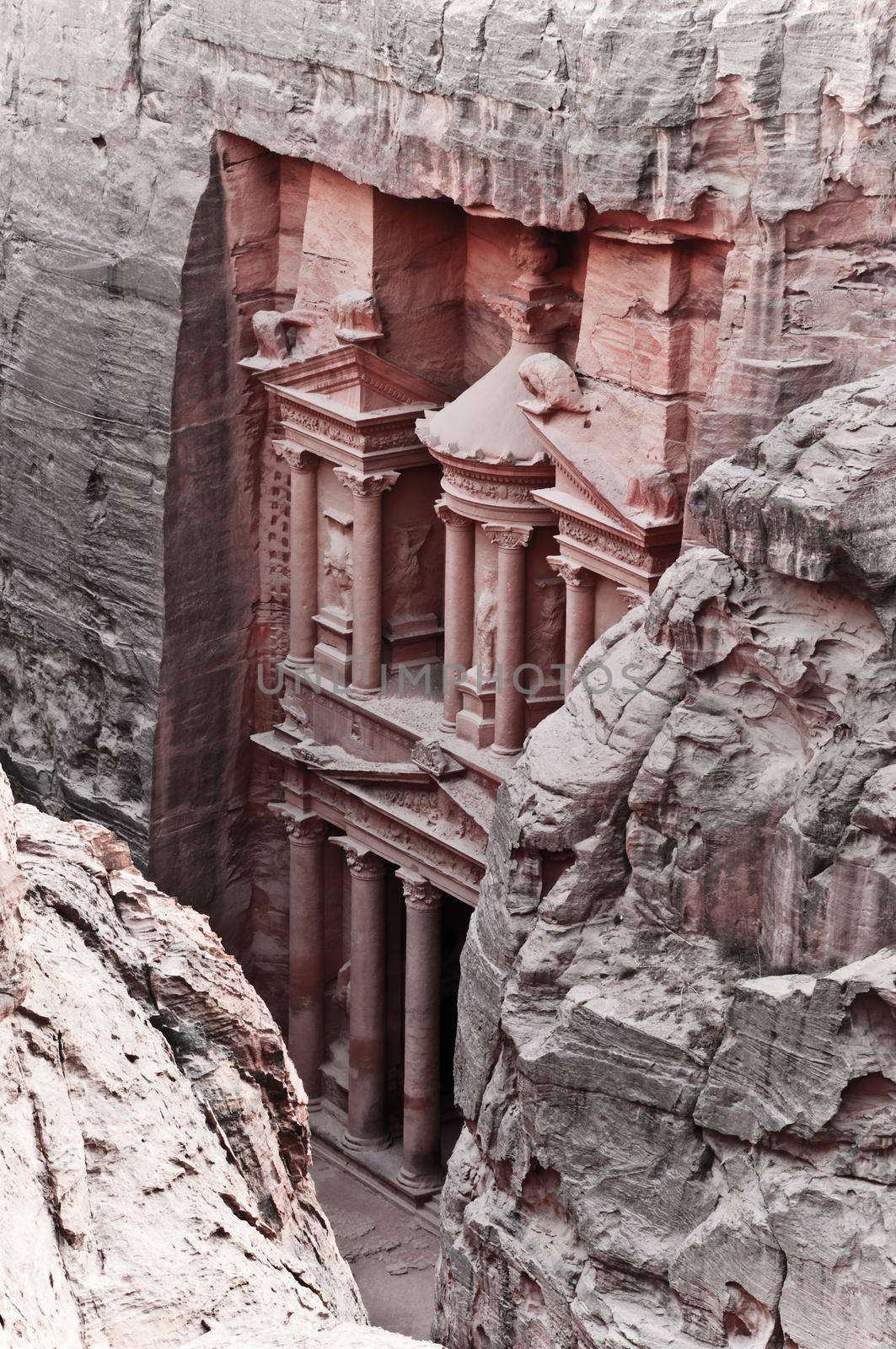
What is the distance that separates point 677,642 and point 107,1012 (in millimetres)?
5730

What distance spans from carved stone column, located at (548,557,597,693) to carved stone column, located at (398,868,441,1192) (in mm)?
2968


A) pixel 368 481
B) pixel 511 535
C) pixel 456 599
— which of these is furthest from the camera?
pixel 368 481

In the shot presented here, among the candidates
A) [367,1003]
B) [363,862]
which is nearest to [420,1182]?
[367,1003]

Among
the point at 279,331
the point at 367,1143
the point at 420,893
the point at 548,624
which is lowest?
the point at 367,1143

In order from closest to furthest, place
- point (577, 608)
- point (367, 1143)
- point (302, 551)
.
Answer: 1. point (577, 608)
2. point (302, 551)
3. point (367, 1143)

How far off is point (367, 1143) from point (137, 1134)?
15128mm

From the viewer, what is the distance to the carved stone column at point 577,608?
1688 centimetres

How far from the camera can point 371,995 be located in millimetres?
20047

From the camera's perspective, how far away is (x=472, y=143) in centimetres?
1652

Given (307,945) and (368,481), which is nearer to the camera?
(368,481)

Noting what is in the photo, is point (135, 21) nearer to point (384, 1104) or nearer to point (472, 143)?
point (472, 143)

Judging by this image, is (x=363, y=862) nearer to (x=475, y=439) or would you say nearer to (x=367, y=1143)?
(x=367, y=1143)

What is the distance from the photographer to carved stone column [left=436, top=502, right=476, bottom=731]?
18.1 metres

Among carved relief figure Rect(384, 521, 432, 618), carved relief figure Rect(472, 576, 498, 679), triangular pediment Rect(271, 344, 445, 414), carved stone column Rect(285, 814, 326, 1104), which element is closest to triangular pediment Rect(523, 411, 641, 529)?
carved relief figure Rect(472, 576, 498, 679)
